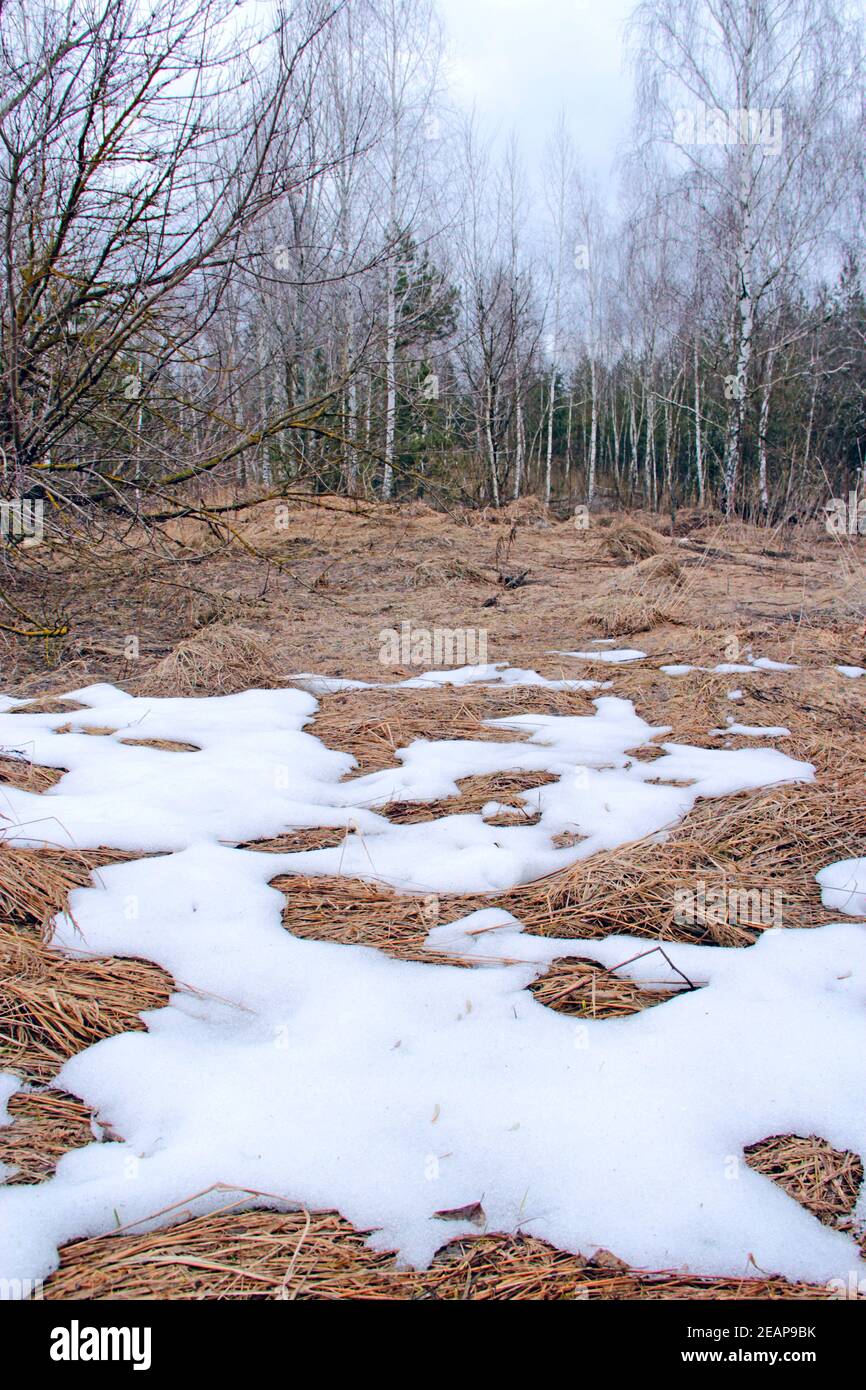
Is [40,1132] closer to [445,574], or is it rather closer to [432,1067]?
[432,1067]

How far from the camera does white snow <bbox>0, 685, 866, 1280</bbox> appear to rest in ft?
3.99

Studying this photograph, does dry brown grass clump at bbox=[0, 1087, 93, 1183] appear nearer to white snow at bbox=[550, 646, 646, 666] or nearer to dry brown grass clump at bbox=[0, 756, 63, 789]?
dry brown grass clump at bbox=[0, 756, 63, 789]

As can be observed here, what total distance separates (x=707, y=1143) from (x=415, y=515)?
386 inches

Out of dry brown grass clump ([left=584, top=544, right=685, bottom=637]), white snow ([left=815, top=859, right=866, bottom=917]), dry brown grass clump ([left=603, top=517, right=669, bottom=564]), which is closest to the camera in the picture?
white snow ([left=815, top=859, right=866, bottom=917])

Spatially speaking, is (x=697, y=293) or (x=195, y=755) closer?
(x=195, y=755)

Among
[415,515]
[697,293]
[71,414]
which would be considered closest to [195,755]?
[71,414]

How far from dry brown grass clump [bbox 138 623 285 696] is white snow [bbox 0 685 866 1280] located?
59.4 inches

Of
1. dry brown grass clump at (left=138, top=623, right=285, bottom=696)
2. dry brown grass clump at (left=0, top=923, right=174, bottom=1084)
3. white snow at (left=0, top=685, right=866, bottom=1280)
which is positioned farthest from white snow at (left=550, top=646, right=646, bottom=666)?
dry brown grass clump at (left=0, top=923, right=174, bottom=1084)

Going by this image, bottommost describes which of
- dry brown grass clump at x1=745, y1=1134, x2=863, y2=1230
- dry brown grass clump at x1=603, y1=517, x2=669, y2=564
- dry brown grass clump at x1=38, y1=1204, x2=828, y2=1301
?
dry brown grass clump at x1=38, y1=1204, x2=828, y2=1301

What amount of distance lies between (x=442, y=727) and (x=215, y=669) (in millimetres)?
A: 1246

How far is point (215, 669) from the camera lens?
13.5ft

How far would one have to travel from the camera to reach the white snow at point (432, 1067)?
1.21 metres
